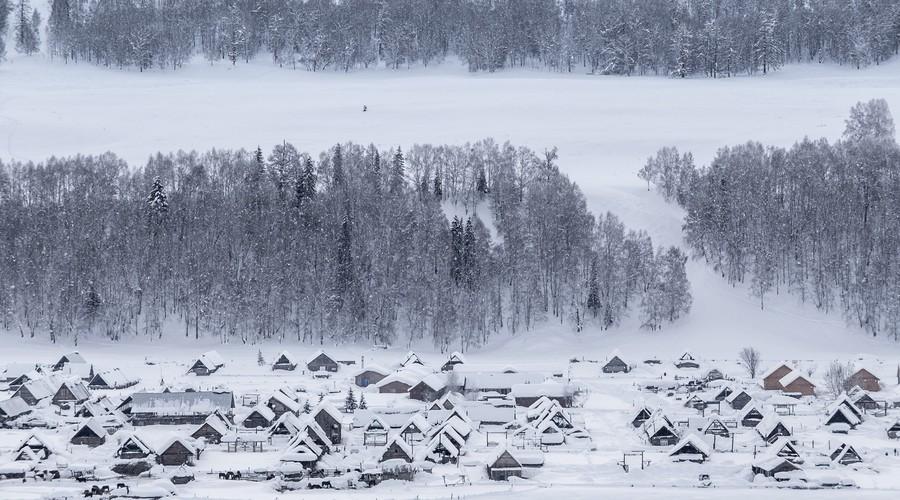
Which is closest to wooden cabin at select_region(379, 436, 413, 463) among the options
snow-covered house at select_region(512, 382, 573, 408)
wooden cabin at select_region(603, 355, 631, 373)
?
snow-covered house at select_region(512, 382, 573, 408)

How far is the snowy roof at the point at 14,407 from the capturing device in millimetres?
55062

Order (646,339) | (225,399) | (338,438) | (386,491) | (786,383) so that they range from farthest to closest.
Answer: (646,339) → (786,383) → (225,399) → (338,438) → (386,491)

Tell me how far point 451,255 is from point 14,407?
118 ft

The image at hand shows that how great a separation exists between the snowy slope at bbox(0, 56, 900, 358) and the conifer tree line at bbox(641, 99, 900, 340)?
11.4 ft

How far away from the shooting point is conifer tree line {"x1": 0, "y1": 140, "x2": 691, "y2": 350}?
261ft

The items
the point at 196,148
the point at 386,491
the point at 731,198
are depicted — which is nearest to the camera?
the point at 386,491

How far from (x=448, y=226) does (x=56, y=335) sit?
29684mm

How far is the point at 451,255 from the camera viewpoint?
83438 mm

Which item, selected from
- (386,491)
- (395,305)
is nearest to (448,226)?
(395,305)

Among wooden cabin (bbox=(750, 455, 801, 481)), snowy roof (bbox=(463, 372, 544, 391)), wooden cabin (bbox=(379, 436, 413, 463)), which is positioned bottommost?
wooden cabin (bbox=(750, 455, 801, 481))

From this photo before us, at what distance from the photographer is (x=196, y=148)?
4254 inches

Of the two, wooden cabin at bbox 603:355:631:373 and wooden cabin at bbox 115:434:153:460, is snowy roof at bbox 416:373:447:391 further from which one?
wooden cabin at bbox 115:434:153:460

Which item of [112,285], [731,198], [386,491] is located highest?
[731,198]

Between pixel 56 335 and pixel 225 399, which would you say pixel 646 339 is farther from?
pixel 56 335
